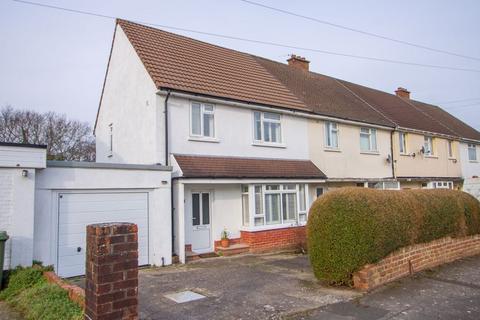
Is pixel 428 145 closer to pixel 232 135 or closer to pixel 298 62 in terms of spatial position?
pixel 298 62

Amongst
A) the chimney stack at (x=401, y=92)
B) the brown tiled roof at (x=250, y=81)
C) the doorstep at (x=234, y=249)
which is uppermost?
the chimney stack at (x=401, y=92)

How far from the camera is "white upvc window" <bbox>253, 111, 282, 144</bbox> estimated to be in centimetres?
1465

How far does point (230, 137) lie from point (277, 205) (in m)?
3.02

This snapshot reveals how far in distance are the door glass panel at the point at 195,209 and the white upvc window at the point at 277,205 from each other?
179 cm

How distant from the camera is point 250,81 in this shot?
16000mm

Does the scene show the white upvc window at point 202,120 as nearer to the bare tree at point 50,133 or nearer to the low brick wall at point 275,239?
the low brick wall at point 275,239

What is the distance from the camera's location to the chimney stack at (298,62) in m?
23.4

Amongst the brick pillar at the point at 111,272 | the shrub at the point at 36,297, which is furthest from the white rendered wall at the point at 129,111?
the brick pillar at the point at 111,272

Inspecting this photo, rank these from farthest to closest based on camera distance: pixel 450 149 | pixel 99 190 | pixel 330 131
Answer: pixel 450 149 → pixel 330 131 → pixel 99 190

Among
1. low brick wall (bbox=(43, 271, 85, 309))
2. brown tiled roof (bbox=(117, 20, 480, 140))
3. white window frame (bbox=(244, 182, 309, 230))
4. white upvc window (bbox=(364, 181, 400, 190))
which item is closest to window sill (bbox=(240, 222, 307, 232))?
white window frame (bbox=(244, 182, 309, 230))

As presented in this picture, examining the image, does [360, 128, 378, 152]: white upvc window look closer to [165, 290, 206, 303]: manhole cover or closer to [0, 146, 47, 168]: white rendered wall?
[165, 290, 206, 303]: manhole cover

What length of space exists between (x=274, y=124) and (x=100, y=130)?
7.84 metres

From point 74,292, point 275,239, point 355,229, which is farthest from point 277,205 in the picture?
point 74,292

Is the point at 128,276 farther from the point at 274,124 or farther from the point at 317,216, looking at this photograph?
the point at 274,124
